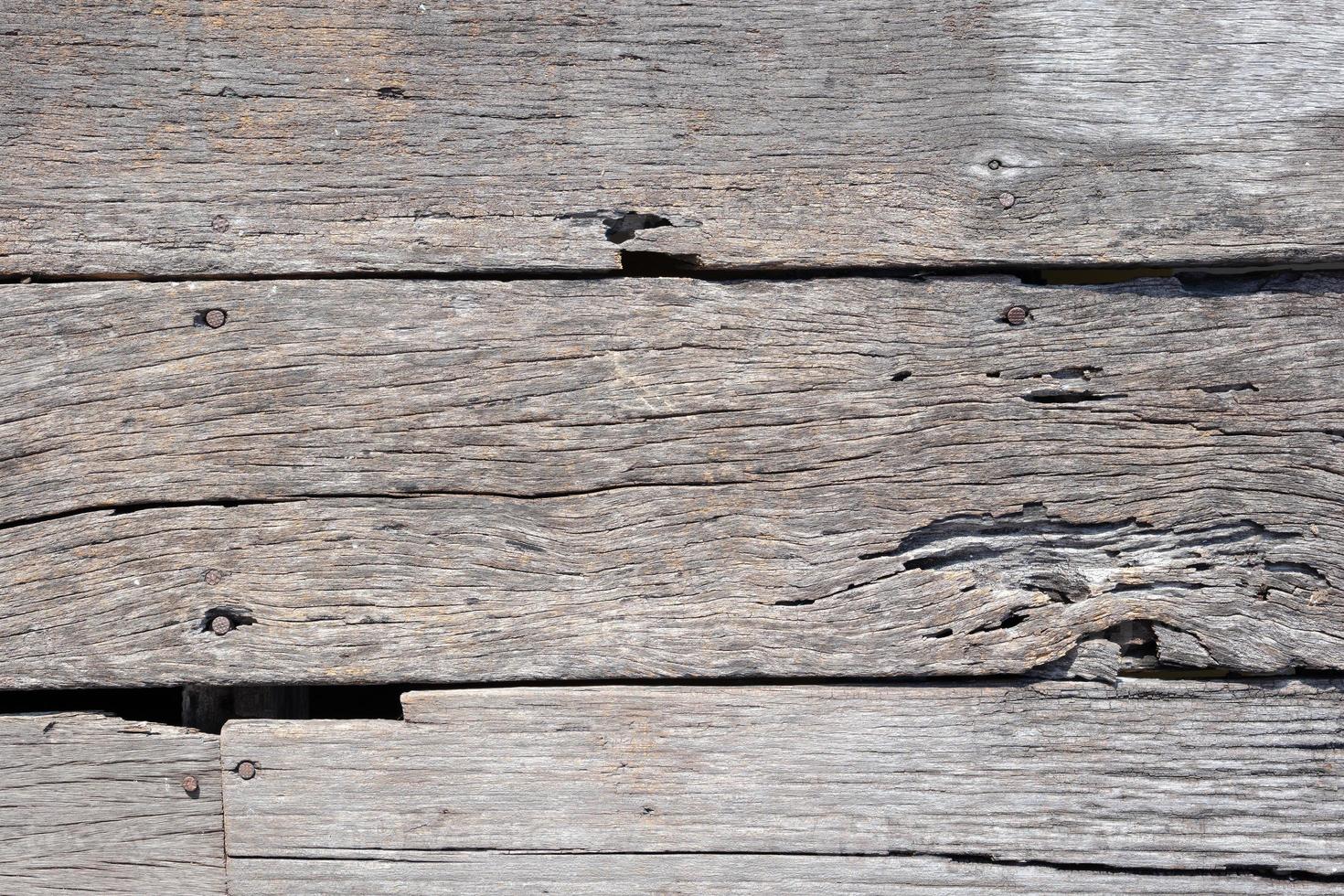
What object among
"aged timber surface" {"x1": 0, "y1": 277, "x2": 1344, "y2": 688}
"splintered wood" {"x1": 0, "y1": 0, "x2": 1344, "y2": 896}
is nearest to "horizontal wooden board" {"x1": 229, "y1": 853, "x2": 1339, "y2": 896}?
"splintered wood" {"x1": 0, "y1": 0, "x2": 1344, "y2": 896}

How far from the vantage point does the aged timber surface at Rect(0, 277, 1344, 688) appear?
4.48 ft

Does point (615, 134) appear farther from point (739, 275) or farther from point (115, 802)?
point (115, 802)

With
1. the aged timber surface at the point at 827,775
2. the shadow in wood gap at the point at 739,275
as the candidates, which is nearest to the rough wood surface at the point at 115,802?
the aged timber surface at the point at 827,775

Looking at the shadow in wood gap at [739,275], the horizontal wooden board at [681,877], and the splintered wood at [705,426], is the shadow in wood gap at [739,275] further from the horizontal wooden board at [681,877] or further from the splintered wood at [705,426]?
the horizontal wooden board at [681,877]

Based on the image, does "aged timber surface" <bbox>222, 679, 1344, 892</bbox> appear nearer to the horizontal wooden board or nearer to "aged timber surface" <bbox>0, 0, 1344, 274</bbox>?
the horizontal wooden board

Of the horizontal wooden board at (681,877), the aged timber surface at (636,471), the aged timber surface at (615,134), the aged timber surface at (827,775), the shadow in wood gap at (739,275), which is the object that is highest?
the aged timber surface at (615,134)

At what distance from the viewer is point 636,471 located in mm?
1369

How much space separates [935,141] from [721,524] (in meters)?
0.67

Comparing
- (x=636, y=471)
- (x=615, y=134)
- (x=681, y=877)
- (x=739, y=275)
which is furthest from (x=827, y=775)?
(x=615, y=134)

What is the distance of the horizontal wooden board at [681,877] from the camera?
1.38 metres

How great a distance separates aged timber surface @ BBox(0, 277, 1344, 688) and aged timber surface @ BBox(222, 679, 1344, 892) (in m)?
0.07

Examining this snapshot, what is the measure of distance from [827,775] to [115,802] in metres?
1.10

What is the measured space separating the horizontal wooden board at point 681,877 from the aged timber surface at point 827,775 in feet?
0.06

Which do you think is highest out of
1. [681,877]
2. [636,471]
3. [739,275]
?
[739,275]
